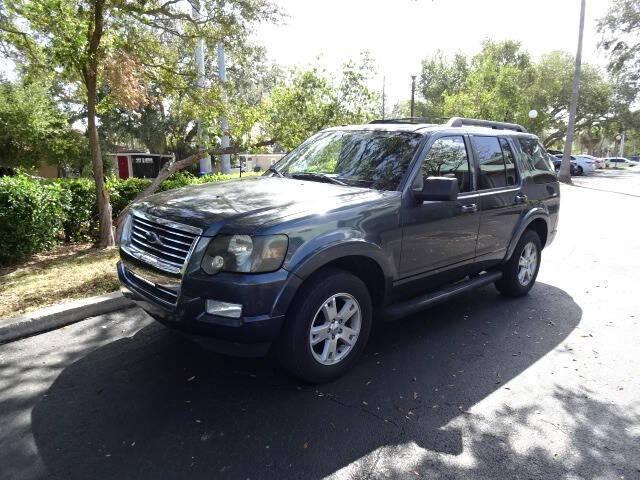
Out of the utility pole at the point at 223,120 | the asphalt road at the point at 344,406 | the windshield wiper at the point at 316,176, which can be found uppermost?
the utility pole at the point at 223,120

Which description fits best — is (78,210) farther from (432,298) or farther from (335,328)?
(432,298)

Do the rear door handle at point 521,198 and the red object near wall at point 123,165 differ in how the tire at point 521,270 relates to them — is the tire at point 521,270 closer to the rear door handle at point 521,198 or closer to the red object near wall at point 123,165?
the rear door handle at point 521,198

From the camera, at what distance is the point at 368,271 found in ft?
12.5

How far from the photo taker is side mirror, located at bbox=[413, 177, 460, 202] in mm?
3727

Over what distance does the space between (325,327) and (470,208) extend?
6.43 feet

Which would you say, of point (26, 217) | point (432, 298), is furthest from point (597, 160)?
point (26, 217)

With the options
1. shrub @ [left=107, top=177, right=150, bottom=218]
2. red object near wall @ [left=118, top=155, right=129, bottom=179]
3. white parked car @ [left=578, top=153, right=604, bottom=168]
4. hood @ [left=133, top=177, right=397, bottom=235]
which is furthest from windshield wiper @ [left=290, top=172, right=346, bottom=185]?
white parked car @ [left=578, top=153, right=604, bottom=168]

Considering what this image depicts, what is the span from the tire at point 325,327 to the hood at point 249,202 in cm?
51

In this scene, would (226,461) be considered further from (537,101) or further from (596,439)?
(537,101)

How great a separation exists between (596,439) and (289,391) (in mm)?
1991

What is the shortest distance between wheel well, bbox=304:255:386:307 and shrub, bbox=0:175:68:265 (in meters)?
4.98

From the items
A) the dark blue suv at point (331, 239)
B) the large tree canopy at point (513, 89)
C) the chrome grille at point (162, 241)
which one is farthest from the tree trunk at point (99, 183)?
the large tree canopy at point (513, 89)

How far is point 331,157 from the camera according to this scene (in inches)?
179

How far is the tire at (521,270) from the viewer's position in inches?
214
